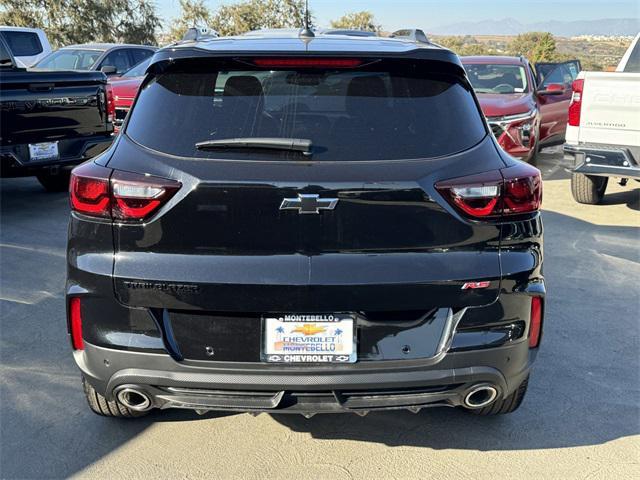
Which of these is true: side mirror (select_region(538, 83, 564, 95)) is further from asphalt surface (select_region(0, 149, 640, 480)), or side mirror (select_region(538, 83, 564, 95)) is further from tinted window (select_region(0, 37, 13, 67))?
tinted window (select_region(0, 37, 13, 67))

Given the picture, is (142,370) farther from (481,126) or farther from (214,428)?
(481,126)

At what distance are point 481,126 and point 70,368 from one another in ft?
8.52

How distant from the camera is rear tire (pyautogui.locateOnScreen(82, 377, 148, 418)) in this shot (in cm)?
308

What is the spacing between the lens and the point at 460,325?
102 inches

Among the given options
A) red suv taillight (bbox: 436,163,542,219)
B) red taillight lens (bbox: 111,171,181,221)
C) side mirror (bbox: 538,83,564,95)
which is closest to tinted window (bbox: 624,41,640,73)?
side mirror (bbox: 538,83,564,95)

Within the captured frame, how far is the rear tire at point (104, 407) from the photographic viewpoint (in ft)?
10.1

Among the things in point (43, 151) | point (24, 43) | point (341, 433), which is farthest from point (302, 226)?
point (24, 43)

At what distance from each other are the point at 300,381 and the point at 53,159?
5.49 metres

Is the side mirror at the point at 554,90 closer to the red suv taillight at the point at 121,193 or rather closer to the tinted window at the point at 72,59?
the tinted window at the point at 72,59

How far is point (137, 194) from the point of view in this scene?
2.51m

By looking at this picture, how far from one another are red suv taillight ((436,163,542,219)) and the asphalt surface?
3.79 feet

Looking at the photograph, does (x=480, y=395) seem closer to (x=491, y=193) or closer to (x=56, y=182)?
(x=491, y=193)

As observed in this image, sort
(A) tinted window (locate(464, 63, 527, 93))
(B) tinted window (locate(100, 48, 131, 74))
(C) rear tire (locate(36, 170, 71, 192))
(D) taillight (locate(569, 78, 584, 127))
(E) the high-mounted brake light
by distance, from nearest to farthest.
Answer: (E) the high-mounted brake light → (D) taillight (locate(569, 78, 584, 127)) → (C) rear tire (locate(36, 170, 71, 192)) → (A) tinted window (locate(464, 63, 527, 93)) → (B) tinted window (locate(100, 48, 131, 74))

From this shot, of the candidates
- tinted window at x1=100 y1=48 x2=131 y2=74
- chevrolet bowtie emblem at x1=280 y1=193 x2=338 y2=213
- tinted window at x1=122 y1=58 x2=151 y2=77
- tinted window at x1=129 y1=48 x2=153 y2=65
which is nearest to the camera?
chevrolet bowtie emblem at x1=280 y1=193 x2=338 y2=213
